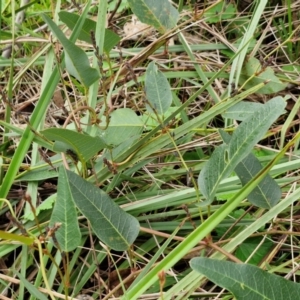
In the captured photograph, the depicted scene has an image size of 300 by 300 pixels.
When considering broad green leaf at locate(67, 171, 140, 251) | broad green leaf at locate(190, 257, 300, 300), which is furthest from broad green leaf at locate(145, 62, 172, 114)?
broad green leaf at locate(190, 257, 300, 300)

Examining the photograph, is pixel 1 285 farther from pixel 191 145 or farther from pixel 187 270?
pixel 191 145

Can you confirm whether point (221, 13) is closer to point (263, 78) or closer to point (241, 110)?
point (263, 78)

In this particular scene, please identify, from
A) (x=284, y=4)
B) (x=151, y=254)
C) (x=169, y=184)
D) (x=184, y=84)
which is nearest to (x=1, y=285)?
(x=151, y=254)

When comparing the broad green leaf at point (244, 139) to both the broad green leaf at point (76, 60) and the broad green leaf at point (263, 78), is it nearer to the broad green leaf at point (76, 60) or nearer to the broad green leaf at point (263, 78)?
the broad green leaf at point (76, 60)

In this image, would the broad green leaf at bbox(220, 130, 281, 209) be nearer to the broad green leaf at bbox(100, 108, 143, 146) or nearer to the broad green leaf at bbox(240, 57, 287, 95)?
the broad green leaf at bbox(100, 108, 143, 146)

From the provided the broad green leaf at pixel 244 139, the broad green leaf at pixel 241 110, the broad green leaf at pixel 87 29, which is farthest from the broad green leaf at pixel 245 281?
the broad green leaf at pixel 87 29

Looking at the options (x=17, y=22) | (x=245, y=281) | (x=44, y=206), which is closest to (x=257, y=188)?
(x=245, y=281)
